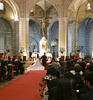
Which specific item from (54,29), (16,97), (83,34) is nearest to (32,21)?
(54,29)

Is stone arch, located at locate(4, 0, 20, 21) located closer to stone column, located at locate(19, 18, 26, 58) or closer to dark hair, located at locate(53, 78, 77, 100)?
stone column, located at locate(19, 18, 26, 58)

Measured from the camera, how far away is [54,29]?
3684 cm

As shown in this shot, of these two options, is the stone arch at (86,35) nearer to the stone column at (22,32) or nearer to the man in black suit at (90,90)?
the stone column at (22,32)

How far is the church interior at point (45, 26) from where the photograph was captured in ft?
88.9

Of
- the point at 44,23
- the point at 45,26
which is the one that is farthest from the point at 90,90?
the point at 45,26

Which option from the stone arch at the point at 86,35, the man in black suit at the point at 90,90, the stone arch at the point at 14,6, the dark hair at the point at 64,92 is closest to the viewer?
the dark hair at the point at 64,92

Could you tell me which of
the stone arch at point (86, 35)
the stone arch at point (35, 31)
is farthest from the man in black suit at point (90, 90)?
the stone arch at point (86, 35)

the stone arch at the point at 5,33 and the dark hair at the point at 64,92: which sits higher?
the stone arch at the point at 5,33

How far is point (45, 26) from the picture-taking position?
109 feet

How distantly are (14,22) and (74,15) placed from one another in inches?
429

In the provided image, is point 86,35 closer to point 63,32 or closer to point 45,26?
point 45,26

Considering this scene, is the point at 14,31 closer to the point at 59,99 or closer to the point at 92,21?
the point at 92,21

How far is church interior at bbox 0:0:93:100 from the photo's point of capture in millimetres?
27109

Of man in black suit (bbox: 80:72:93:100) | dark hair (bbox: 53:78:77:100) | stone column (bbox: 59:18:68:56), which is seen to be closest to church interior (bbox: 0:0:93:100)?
stone column (bbox: 59:18:68:56)
